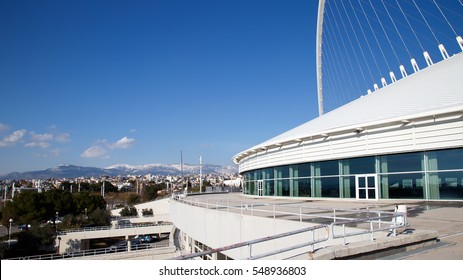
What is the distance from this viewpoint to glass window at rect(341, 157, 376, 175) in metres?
22.4

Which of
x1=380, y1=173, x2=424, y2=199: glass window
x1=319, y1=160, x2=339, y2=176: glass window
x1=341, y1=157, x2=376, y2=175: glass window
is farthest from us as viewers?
x1=319, y1=160, x2=339, y2=176: glass window

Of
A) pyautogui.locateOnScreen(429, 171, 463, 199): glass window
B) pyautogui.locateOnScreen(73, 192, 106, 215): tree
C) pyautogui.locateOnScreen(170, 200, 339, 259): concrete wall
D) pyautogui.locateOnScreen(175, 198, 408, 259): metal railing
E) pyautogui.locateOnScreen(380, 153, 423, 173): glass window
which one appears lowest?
pyautogui.locateOnScreen(73, 192, 106, 215): tree

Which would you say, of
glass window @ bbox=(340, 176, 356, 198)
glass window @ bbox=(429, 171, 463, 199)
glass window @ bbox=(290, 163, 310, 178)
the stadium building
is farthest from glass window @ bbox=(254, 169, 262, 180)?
glass window @ bbox=(429, 171, 463, 199)

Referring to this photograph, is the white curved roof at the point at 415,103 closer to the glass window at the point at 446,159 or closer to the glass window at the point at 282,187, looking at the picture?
the glass window at the point at 446,159

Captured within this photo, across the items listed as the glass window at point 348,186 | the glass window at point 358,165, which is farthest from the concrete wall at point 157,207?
the glass window at point 358,165

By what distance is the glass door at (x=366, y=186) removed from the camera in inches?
874

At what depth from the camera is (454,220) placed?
40.8ft

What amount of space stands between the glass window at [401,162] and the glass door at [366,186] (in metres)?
0.89

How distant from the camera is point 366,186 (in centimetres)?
2269

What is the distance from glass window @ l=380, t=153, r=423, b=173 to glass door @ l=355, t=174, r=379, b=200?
2.93ft

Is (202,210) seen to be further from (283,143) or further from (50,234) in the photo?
(50,234)

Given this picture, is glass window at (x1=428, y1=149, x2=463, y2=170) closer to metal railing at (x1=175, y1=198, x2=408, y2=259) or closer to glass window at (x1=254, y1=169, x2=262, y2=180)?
metal railing at (x1=175, y1=198, x2=408, y2=259)

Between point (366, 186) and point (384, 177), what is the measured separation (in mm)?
1289
